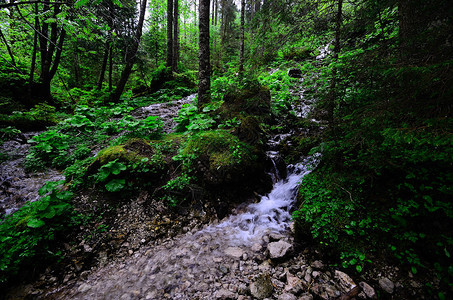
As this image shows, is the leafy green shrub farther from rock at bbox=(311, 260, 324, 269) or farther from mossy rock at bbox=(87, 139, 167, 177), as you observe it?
rock at bbox=(311, 260, 324, 269)

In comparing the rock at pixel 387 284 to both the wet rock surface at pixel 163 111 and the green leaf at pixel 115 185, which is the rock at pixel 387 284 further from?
the wet rock surface at pixel 163 111

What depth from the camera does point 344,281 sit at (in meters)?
2.23

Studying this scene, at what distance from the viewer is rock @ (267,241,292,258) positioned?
274 centimetres

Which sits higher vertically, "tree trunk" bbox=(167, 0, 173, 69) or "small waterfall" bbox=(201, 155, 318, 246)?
"tree trunk" bbox=(167, 0, 173, 69)

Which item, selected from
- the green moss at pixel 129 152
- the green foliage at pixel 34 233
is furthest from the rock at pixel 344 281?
the green moss at pixel 129 152

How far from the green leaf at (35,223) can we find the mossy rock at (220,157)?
2.65m

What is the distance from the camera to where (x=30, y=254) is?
8.12ft

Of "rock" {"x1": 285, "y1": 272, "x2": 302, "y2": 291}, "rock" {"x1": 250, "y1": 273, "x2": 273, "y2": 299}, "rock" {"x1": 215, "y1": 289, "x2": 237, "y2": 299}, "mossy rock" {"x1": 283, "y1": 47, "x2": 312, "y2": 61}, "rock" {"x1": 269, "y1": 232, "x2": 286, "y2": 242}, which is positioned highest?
"mossy rock" {"x1": 283, "y1": 47, "x2": 312, "y2": 61}

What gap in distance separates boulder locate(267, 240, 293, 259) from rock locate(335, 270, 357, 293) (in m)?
0.70

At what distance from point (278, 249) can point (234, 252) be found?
75cm

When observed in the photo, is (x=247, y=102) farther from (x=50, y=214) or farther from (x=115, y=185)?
(x=50, y=214)

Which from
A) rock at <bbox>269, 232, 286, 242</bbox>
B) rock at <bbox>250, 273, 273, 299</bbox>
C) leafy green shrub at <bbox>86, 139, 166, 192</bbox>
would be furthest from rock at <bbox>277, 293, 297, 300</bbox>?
leafy green shrub at <bbox>86, 139, 166, 192</bbox>

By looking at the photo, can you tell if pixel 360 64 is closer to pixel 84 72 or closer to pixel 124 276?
pixel 124 276

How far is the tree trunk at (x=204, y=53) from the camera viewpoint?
593 cm
